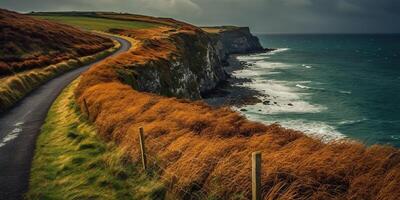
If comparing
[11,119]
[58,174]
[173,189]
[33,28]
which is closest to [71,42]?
[33,28]

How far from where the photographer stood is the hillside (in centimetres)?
4824

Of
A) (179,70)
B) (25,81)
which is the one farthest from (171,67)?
(25,81)

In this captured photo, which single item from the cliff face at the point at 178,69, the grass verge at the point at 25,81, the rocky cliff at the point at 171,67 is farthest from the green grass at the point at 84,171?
the cliff face at the point at 178,69

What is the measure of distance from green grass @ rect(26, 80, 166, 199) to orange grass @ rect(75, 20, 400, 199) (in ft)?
2.06

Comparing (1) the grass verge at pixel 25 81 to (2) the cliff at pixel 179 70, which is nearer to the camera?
(1) the grass verge at pixel 25 81

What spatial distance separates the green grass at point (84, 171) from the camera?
40.7 feet

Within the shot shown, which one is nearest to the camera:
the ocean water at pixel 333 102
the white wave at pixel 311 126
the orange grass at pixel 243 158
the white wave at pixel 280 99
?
the orange grass at pixel 243 158

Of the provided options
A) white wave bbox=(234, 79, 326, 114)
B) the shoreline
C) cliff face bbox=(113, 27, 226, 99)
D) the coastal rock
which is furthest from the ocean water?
cliff face bbox=(113, 27, 226, 99)

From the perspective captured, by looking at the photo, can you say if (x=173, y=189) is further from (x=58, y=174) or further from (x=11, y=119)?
(x=11, y=119)

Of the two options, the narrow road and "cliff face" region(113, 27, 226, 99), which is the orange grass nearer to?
the narrow road

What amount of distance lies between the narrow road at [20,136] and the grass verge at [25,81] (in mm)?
854

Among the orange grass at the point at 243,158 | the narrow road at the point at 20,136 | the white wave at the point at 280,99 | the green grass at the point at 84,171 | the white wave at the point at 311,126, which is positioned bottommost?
the white wave at the point at 311,126

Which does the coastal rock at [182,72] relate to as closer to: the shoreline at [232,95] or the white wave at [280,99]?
the shoreline at [232,95]

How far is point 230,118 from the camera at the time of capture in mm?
16688
